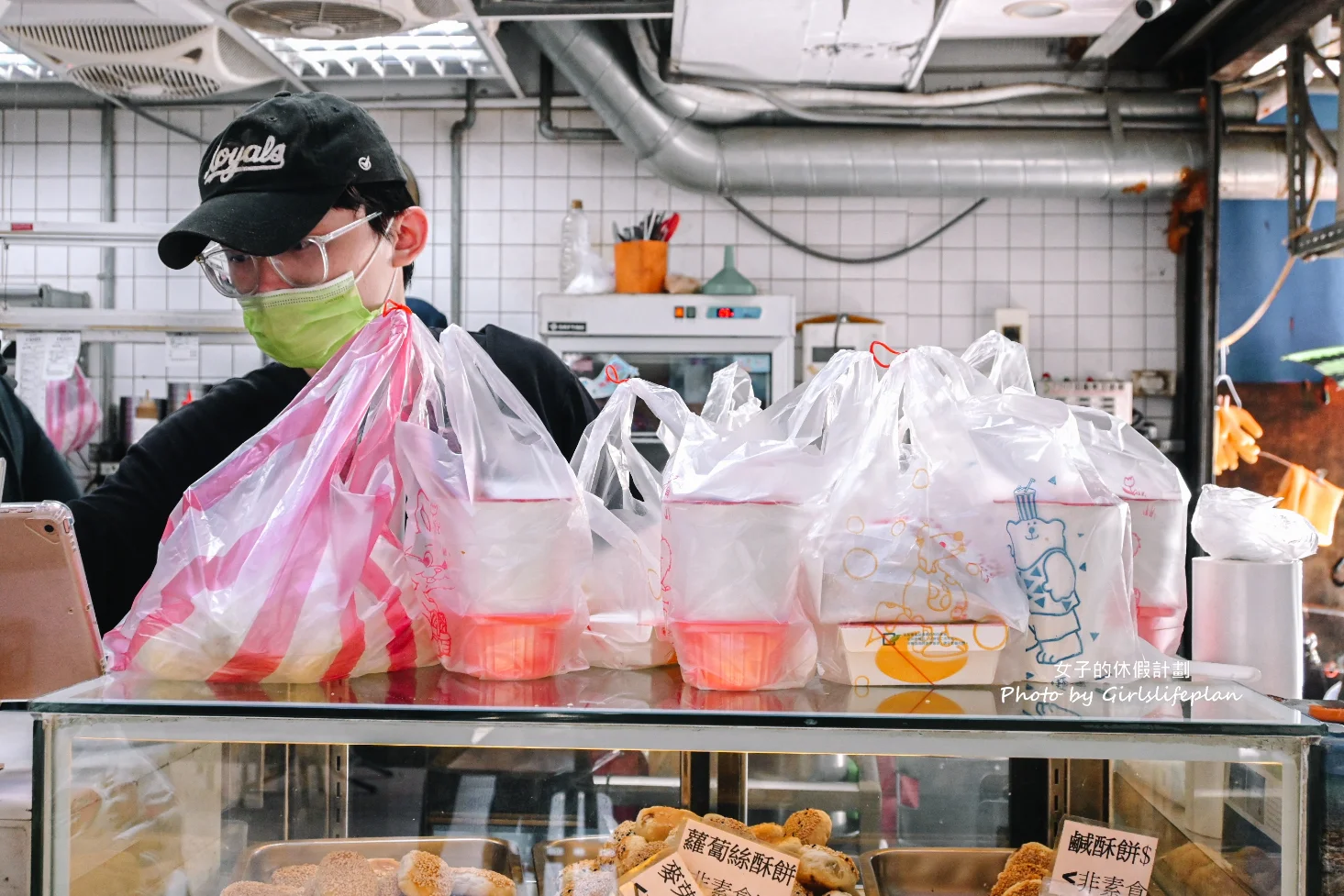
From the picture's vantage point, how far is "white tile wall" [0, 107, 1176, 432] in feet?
14.8

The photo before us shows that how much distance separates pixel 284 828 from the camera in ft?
3.19

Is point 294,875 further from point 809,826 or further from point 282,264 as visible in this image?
point 282,264

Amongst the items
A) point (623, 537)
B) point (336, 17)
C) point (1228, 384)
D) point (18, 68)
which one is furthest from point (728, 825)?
point (18, 68)

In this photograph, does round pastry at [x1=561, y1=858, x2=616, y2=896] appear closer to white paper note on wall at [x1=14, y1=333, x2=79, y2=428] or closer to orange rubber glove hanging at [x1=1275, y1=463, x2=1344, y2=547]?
white paper note on wall at [x1=14, y1=333, x2=79, y2=428]

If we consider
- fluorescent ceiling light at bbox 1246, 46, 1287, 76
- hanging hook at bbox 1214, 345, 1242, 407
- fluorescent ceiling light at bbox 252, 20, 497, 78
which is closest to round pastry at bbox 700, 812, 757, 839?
fluorescent ceiling light at bbox 252, 20, 497, 78

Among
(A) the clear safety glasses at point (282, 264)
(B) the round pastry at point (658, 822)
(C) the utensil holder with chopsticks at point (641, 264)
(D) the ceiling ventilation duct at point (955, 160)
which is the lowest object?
(B) the round pastry at point (658, 822)

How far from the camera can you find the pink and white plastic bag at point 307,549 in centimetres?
89

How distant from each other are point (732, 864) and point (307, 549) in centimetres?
44

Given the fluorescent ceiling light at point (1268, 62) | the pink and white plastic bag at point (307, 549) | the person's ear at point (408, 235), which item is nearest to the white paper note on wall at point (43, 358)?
the person's ear at point (408, 235)

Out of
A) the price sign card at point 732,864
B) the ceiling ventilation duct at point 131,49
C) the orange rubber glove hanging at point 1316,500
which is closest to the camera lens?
the price sign card at point 732,864

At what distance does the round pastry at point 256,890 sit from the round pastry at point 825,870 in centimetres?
44

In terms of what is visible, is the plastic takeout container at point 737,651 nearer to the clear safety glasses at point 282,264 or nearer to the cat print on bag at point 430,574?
the cat print on bag at point 430,574

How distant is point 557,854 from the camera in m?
1.00

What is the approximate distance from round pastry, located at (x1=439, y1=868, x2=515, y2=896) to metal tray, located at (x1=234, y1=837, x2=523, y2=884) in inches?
0.4
